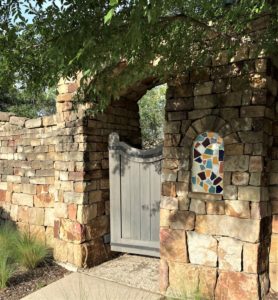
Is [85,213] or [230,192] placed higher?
[230,192]

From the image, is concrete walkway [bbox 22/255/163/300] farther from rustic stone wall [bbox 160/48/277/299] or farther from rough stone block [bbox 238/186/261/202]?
rough stone block [bbox 238/186/261/202]

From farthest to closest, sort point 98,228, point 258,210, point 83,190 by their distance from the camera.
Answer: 1. point 98,228
2. point 83,190
3. point 258,210

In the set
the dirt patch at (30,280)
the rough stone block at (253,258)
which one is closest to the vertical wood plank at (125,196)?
the dirt patch at (30,280)

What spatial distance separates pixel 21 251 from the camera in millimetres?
4855

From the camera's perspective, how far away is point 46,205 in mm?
5629

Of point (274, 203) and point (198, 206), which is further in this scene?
point (198, 206)

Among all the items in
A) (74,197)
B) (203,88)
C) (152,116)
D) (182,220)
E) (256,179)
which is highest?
(152,116)

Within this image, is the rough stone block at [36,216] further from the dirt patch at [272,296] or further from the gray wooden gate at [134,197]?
the dirt patch at [272,296]

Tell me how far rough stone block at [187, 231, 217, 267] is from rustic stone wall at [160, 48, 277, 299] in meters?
0.01

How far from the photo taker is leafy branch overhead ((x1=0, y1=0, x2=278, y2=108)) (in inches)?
96.3

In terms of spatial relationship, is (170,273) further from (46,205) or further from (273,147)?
(46,205)

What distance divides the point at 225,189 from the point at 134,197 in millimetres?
1668

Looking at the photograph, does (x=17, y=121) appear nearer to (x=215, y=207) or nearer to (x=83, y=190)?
(x=83, y=190)

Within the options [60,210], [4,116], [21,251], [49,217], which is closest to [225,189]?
[60,210]
